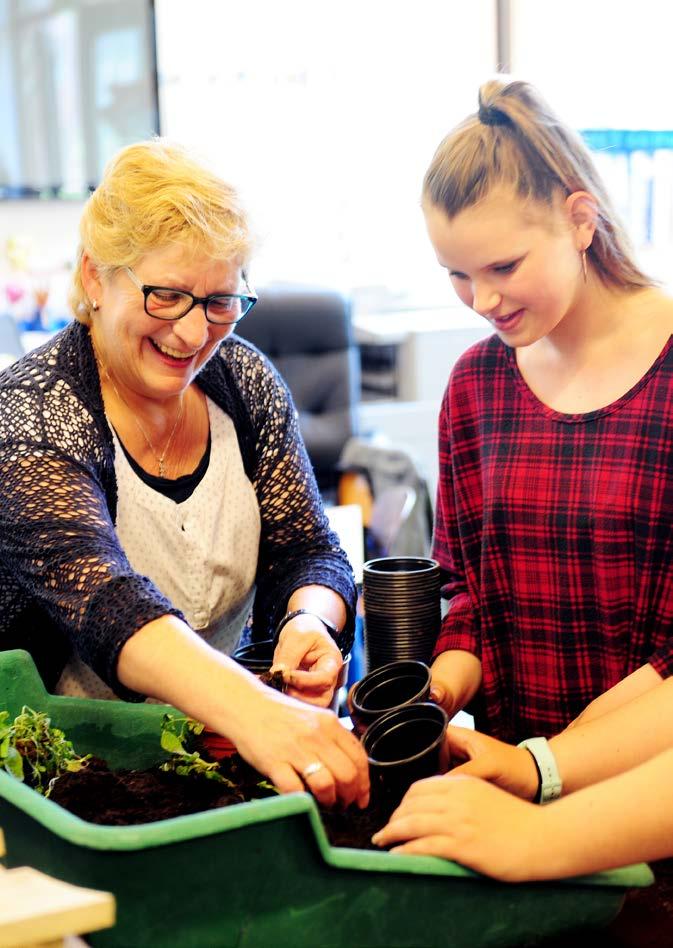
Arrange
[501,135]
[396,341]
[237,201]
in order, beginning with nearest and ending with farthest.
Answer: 1. [501,135]
2. [237,201]
3. [396,341]

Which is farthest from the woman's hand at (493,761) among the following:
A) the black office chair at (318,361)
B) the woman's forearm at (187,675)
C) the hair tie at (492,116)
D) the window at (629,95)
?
the window at (629,95)

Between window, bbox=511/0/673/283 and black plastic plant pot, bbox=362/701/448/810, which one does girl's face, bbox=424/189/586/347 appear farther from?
window, bbox=511/0/673/283

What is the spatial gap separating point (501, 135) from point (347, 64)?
4046mm

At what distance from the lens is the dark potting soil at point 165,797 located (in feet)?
3.11

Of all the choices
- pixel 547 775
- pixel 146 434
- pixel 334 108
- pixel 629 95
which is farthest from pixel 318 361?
pixel 547 775

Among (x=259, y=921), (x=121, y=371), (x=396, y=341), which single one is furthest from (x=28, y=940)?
(x=396, y=341)

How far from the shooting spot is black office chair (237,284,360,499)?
11.8ft

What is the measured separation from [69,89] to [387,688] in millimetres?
3930

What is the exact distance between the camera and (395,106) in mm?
5172

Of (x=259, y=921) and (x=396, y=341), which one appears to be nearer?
(x=259, y=921)

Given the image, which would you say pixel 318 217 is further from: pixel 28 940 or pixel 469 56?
pixel 28 940

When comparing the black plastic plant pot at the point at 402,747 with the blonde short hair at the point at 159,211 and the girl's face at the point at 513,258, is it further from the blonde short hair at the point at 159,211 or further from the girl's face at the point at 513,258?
the blonde short hair at the point at 159,211

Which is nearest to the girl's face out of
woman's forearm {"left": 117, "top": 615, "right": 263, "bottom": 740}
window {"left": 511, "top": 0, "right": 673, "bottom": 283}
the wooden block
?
woman's forearm {"left": 117, "top": 615, "right": 263, "bottom": 740}

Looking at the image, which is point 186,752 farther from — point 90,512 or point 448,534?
point 448,534
